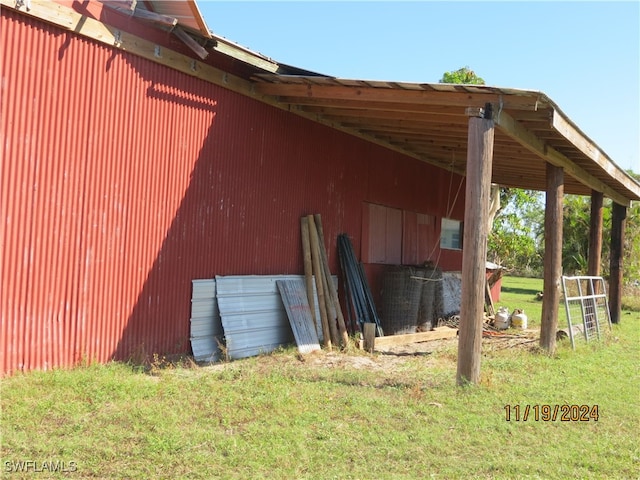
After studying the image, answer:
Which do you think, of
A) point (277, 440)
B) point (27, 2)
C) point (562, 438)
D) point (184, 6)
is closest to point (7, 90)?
point (27, 2)

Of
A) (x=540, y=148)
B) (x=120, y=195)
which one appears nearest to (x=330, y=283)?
(x=540, y=148)

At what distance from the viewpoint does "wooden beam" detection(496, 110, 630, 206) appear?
788 centimetres

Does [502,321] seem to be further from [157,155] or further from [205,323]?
[157,155]

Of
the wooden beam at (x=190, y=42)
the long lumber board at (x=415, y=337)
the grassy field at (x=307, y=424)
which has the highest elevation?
the wooden beam at (x=190, y=42)

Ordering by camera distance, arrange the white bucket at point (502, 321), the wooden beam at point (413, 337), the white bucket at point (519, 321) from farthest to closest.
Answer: the white bucket at point (519, 321) → the white bucket at point (502, 321) → the wooden beam at point (413, 337)

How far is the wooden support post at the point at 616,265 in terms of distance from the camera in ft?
50.7

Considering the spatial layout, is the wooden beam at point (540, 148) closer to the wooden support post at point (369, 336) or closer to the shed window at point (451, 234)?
the wooden support post at point (369, 336)

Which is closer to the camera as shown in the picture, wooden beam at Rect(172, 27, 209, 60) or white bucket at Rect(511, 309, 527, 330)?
wooden beam at Rect(172, 27, 209, 60)

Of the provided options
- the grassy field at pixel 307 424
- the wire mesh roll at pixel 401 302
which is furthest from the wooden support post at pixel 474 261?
the wire mesh roll at pixel 401 302

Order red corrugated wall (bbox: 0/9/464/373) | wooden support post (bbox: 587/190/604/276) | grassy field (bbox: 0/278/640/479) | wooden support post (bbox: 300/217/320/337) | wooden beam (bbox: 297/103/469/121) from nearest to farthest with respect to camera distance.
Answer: grassy field (bbox: 0/278/640/479) → red corrugated wall (bbox: 0/9/464/373) → wooden beam (bbox: 297/103/469/121) → wooden support post (bbox: 300/217/320/337) → wooden support post (bbox: 587/190/604/276)

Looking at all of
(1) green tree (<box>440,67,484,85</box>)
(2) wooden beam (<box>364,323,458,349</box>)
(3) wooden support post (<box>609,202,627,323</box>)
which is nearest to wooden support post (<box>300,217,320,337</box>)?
(2) wooden beam (<box>364,323,458,349</box>)

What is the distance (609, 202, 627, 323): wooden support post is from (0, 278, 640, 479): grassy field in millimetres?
8526

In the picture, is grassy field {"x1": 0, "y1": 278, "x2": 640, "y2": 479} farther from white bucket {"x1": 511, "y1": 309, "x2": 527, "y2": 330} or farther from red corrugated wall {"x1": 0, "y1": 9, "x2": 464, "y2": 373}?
white bucket {"x1": 511, "y1": 309, "x2": 527, "y2": 330}
